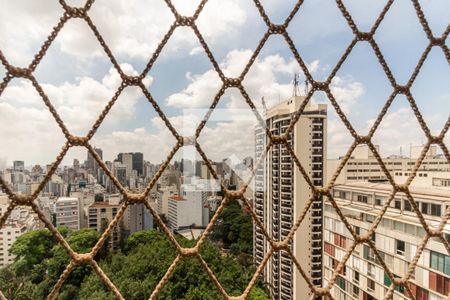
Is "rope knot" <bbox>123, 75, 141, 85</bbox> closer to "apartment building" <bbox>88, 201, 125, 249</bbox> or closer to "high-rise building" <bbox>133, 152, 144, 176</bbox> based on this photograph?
"high-rise building" <bbox>133, 152, 144, 176</bbox>

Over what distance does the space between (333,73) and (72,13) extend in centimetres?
41

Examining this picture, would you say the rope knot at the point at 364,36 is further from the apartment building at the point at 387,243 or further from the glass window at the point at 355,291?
the glass window at the point at 355,291

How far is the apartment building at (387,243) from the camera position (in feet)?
8.49

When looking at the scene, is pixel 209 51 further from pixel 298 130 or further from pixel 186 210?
pixel 298 130

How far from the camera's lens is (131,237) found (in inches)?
272

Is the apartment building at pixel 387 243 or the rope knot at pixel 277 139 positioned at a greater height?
the rope knot at pixel 277 139

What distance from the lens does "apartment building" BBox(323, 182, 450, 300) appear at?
259cm

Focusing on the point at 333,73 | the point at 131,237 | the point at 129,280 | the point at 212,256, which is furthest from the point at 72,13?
the point at 131,237

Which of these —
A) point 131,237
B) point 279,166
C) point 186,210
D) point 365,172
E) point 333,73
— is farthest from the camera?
point 131,237

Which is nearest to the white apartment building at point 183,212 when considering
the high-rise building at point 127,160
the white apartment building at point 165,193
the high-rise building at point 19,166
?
the white apartment building at point 165,193

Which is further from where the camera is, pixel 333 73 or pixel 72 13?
pixel 333 73

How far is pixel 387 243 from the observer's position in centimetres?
318

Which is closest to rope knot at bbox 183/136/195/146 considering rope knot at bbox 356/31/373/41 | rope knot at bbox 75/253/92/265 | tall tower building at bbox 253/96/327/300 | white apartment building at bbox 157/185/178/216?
rope knot at bbox 75/253/92/265

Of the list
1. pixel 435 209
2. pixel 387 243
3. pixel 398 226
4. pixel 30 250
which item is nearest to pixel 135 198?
pixel 435 209
